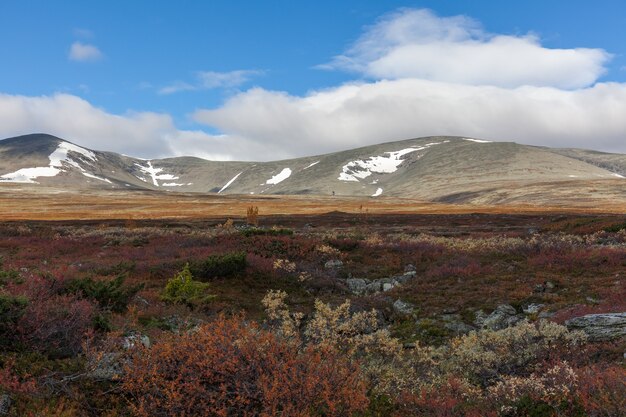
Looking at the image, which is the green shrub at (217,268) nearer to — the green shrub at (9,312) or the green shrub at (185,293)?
the green shrub at (185,293)

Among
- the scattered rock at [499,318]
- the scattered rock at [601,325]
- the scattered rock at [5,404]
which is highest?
the scattered rock at [5,404]

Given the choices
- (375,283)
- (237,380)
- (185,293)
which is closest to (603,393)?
(237,380)

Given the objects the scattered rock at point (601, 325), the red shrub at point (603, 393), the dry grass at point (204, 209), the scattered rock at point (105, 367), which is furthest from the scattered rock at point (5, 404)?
the dry grass at point (204, 209)

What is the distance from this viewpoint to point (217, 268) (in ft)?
67.6

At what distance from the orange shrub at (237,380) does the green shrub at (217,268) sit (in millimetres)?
12927

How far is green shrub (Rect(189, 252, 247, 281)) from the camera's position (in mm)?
20609

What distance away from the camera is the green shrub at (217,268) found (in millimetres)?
20609

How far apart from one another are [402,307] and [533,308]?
4790 mm

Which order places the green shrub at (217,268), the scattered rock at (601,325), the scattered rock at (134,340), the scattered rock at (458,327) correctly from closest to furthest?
the scattered rock at (134,340)
the scattered rock at (601,325)
the scattered rock at (458,327)
the green shrub at (217,268)

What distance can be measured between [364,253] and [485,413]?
848 inches

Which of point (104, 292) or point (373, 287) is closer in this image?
point (104, 292)

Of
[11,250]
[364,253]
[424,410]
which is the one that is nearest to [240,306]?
[424,410]

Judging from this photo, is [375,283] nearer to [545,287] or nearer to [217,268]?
[545,287]

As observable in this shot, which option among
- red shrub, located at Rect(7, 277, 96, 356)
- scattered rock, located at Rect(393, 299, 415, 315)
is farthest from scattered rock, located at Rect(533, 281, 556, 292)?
red shrub, located at Rect(7, 277, 96, 356)
